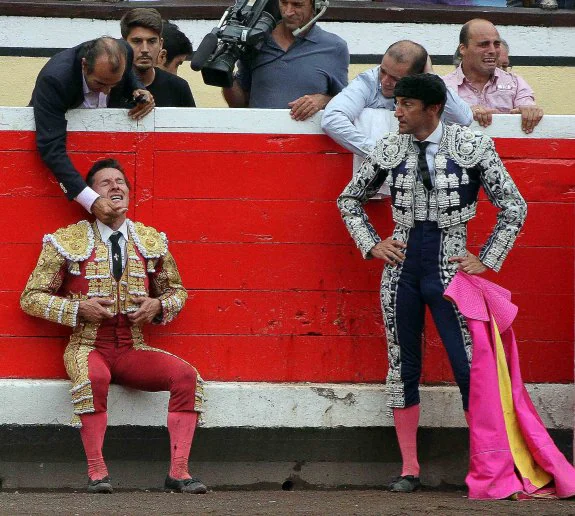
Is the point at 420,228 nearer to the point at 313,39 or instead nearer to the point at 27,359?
the point at 313,39

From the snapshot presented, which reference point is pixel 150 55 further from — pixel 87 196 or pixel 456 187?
pixel 456 187

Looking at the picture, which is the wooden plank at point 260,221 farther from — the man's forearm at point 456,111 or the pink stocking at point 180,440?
the pink stocking at point 180,440

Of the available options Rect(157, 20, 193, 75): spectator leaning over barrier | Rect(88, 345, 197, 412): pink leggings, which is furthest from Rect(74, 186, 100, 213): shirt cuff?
Rect(157, 20, 193, 75): spectator leaning over barrier

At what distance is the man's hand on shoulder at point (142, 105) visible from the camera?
22.5ft

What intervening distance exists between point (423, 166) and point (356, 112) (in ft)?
1.76

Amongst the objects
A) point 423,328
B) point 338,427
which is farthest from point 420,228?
point 338,427

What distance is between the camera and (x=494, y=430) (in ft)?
21.1

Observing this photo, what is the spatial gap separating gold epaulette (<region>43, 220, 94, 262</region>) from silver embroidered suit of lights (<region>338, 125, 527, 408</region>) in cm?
115

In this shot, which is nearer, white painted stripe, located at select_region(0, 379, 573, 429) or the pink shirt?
white painted stripe, located at select_region(0, 379, 573, 429)

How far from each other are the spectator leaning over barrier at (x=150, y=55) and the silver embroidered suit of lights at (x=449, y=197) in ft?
3.99

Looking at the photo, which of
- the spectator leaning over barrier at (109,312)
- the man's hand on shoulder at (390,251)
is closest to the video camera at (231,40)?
the spectator leaning over barrier at (109,312)

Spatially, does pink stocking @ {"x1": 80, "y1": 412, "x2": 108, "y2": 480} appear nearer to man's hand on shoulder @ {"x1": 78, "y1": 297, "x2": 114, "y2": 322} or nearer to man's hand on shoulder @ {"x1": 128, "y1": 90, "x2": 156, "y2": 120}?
man's hand on shoulder @ {"x1": 78, "y1": 297, "x2": 114, "y2": 322}

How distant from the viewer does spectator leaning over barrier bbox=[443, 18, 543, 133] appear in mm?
7266

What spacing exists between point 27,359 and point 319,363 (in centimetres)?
130
